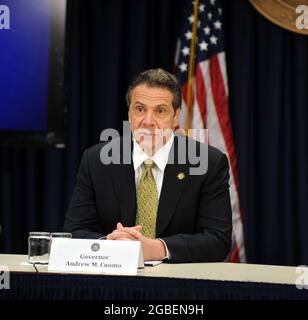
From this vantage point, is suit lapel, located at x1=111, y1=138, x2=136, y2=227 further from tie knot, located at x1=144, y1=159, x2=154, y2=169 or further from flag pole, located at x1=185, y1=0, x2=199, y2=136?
flag pole, located at x1=185, y1=0, x2=199, y2=136

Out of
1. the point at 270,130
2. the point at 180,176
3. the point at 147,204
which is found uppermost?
the point at 270,130

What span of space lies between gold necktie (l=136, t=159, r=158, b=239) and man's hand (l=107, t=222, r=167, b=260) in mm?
328

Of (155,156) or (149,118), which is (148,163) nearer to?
(155,156)

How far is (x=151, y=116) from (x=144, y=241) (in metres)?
0.72

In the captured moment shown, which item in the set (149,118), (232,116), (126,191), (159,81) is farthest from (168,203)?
(232,116)

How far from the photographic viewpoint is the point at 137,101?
10.1 feet

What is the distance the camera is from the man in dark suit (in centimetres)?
296

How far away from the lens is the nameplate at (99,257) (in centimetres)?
230

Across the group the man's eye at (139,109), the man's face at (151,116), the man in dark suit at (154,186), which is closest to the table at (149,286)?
the man in dark suit at (154,186)

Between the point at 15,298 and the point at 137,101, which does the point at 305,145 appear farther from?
the point at 15,298

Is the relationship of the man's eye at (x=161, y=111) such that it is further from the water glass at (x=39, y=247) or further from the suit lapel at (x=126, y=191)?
the water glass at (x=39, y=247)

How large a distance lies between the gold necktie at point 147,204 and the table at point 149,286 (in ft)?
2.20

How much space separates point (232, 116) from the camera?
15.5 ft

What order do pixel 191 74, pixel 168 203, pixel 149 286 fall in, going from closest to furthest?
1. pixel 149 286
2. pixel 168 203
3. pixel 191 74
